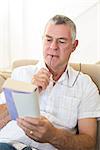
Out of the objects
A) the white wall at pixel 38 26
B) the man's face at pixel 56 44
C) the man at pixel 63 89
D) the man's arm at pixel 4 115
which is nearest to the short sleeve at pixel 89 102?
the man at pixel 63 89

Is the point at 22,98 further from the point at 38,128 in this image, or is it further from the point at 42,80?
the point at 42,80

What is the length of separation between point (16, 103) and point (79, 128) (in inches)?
20.2

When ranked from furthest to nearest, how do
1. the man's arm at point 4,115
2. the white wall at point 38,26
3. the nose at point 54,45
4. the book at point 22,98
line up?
the white wall at point 38,26 < the nose at point 54,45 < the man's arm at point 4,115 < the book at point 22,98

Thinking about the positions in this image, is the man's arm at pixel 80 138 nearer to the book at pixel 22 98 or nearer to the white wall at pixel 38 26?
the book at pixel 22 98

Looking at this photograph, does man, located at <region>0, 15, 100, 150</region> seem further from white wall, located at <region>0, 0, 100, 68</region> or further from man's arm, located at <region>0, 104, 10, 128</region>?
white wall, located at <region>0, 0, 100, 68</region>

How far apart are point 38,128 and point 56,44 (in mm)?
508

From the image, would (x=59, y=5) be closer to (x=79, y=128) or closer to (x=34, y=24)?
(x=34, y=24)

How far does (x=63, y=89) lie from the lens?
1525 millimetres

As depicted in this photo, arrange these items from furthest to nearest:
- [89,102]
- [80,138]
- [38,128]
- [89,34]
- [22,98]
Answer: [89,34] → [89,102] → [80,138] → [38,128] → [22,98]

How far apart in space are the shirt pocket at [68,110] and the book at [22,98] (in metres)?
0.42

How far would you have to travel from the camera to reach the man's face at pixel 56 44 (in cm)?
150

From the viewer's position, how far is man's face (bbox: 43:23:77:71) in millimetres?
1497

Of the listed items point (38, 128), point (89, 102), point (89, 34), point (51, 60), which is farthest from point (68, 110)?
point (89, 34)

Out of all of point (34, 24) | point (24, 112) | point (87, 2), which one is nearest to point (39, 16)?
point (34, 24)
